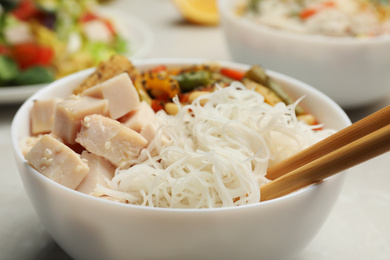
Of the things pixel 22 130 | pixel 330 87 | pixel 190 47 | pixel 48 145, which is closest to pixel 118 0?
pixel 190 47

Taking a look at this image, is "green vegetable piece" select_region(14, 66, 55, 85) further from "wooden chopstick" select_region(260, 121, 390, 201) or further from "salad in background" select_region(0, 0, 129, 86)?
"wooden chopstick" select_region(260, 121, 390, 201)

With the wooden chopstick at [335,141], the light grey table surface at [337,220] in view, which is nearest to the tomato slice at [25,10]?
the light grey table surface at [337,220]

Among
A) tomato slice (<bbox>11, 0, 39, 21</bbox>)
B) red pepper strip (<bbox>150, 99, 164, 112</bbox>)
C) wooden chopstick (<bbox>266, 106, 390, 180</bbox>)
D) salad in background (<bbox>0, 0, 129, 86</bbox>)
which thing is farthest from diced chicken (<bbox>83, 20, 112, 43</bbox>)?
wooden chopstick (<bbox>266, 106, 390, 180</bbox>)

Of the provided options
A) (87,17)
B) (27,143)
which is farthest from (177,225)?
(87,17)

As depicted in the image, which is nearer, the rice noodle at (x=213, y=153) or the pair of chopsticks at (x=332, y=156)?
the pair of chopsticks at (x=332, y=156)

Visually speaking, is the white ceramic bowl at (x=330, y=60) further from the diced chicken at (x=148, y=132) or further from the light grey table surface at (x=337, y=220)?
the diced chicken at (x=148, y=132)

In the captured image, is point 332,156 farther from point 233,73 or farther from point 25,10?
point 25,10
